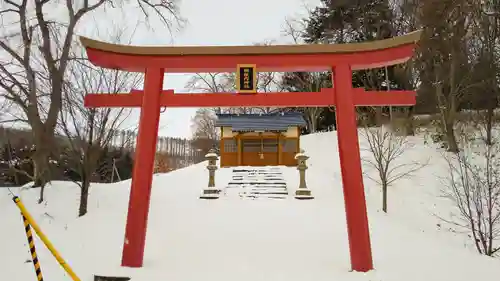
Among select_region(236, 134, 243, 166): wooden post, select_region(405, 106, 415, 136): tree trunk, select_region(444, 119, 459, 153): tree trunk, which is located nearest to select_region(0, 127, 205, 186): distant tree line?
select_region(236, 134, 243, 166): wooden post

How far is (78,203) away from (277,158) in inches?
479

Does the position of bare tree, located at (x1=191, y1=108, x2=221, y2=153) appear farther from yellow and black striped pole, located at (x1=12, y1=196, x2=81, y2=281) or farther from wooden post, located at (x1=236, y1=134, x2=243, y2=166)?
yellow and black striped pole, located at (x1=12, y1=196, x2=81, y2=281)

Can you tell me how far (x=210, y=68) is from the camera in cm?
679

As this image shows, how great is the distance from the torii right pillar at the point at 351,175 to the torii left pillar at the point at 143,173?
3.46 metres

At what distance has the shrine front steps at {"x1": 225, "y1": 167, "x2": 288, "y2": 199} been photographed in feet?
45.7

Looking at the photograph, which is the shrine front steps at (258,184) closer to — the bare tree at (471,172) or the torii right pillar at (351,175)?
the bare tree at (471,172)

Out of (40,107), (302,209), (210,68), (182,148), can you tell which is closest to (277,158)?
(302,209)

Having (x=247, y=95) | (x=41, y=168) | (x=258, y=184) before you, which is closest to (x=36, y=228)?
(x=247, y=95)

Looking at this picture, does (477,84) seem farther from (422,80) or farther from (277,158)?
(277,158)

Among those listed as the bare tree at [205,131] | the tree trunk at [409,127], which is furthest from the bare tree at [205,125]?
the tree trunk at [409,127]

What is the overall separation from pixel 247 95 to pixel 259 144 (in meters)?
14.6

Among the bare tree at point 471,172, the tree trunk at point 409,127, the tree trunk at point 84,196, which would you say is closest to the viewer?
the tree trunk at point 84,196

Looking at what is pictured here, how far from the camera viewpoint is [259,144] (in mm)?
21125

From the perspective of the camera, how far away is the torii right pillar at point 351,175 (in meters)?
6.10
